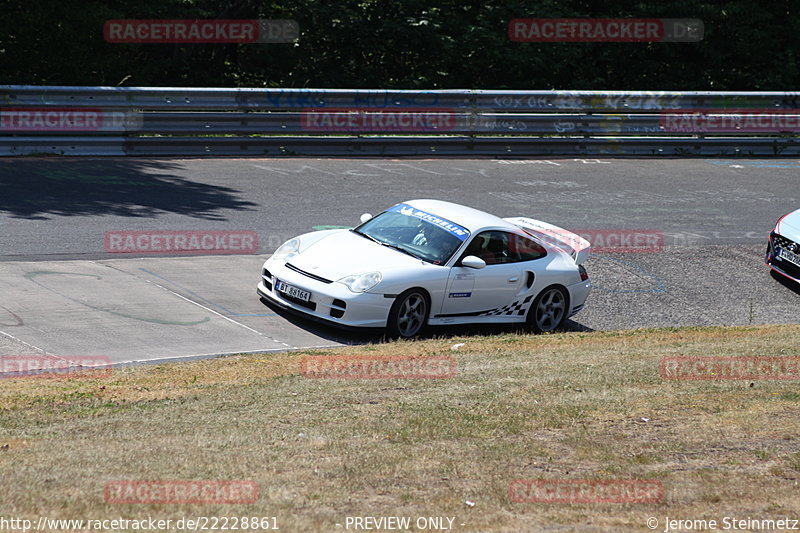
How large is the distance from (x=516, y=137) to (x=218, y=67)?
8432 mm

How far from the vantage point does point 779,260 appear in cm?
1474

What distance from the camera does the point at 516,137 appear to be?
21922 mm

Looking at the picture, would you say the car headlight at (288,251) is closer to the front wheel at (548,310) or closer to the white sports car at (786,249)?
the front wheel at (548,310)

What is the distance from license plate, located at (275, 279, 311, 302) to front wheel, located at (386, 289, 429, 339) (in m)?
0.96

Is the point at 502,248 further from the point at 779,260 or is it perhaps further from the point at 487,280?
the point at 779,260

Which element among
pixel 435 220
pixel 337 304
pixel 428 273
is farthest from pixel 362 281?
pixel 435 220

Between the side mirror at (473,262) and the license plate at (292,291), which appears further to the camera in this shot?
the side mirror at (473,262)

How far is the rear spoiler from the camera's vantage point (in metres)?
12.5

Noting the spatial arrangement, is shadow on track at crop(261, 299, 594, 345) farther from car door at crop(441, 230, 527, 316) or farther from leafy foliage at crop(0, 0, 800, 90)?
leafy foliage at crop(0, 0, 800, 90)

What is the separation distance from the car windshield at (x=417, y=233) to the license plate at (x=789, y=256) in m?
5.74

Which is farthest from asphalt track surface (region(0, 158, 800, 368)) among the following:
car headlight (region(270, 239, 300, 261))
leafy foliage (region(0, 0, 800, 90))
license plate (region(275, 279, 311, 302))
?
leafy foliage (region(0, 0, 800, 90))

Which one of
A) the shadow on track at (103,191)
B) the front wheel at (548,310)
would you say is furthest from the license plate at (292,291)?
the shadow on track at (103,191)

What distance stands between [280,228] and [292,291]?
150 inches

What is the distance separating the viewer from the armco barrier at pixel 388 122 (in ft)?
57.6
